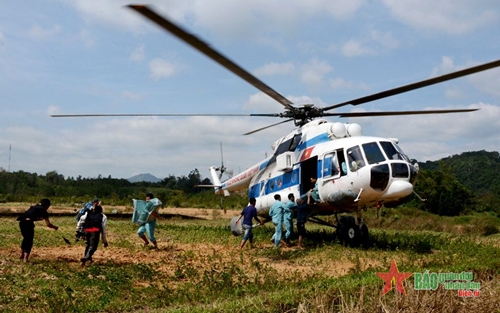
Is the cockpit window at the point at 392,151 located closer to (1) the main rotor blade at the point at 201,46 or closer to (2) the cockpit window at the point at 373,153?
(2) the cockpit window at the point at 373,153

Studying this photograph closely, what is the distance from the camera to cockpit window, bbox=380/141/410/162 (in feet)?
38.5

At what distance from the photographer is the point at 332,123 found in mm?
13477

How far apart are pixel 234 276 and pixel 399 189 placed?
420cm

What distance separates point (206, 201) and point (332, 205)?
33608 millimetres

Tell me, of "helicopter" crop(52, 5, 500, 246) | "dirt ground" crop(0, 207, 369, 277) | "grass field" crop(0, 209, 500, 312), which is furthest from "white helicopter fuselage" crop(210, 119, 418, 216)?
"dirt ground" crop(0, 207, 369, 277)

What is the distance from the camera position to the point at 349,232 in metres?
13.2

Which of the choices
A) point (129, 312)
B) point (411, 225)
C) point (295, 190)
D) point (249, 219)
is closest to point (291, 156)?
point (295, 190)

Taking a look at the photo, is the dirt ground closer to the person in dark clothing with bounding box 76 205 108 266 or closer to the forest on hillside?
the person in dark clothing with bounding box 76 205 108 266

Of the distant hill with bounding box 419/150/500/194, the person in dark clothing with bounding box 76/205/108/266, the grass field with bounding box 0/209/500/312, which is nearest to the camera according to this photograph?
the grass field with bounding box 0/209/500/312

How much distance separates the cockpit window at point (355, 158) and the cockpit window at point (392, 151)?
0.57 metres

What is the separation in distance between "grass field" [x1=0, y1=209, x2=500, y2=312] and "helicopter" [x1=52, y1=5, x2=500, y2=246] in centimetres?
108

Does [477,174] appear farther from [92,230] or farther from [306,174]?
[92,230]

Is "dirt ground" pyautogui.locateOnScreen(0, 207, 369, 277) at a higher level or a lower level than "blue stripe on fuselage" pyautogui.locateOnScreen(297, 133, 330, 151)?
lower

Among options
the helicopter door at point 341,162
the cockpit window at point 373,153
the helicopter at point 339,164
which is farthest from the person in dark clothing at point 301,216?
the cockpit window at point 373,153
